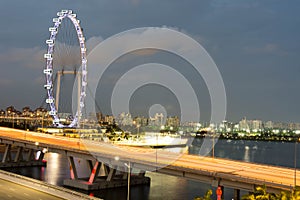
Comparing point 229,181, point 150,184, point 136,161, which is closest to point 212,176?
point 229,181

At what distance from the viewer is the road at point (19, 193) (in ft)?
104

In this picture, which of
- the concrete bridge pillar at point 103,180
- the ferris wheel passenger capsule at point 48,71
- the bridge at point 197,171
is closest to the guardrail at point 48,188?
the bridge at point 197,171

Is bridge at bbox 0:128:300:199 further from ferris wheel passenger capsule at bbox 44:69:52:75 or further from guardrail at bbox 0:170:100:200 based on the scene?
ferris wheel passenger capsule at bbox 44:69:52:75

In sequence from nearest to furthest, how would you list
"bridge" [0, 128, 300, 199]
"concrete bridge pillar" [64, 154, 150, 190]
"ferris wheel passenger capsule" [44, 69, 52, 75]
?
"bridge" [0, 128, 300, 199]
"concrete bridge pillar" [64, 154, 150, 190]
"ferris wheel passenger capsule" [44, 69, 52, 75]

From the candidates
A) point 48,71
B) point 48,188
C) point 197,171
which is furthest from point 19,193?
point 48,71

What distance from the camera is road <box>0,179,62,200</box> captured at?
31.6m

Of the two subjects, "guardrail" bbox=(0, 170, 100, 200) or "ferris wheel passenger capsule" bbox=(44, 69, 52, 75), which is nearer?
"guardrail" bbox=(0, 170, 100, 200)

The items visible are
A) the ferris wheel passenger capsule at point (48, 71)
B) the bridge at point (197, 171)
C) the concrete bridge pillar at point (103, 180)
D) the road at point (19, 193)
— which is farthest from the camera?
the ferris wheel passenger capsule at point (48, 71)

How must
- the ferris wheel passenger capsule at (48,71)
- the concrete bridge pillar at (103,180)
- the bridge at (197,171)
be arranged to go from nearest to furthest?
1. the bridge at (197,171)
2. the concrete bridge pillar at (103,180)
3. the ferris wheel passenger capsule at (48,71)

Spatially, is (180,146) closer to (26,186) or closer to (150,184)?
(150,184)

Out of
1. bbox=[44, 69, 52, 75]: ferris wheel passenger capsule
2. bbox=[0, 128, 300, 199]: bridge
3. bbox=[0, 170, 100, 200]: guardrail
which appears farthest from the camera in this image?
bbox=[44, 69, 52, 75]: ferris wheel passenger capsule

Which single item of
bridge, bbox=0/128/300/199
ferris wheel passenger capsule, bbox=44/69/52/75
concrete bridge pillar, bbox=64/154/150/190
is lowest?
concrete bridge pillar, bbox=64/154/150/190

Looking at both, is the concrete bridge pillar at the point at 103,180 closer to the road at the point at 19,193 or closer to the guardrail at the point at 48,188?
the guardrail at the point at 48,188

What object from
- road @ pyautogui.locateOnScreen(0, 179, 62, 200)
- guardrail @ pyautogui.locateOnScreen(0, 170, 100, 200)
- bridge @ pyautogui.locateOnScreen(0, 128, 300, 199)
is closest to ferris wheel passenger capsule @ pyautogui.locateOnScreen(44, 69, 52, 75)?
bridge @ pyautogui.locateOnScreen(0, 128, 300, 199)
